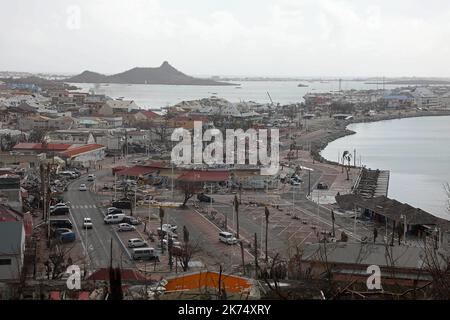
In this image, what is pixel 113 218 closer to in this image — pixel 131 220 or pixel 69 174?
pixel 131 220

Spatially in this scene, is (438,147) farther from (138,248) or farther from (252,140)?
(138,248)

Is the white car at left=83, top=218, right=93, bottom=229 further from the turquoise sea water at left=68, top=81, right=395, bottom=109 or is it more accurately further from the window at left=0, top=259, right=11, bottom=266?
the turquoise sea water at left=68, top=81, right=395, bottom=109

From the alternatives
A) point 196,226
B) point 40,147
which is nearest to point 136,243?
point 196,226

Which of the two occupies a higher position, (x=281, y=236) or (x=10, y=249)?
(x=10, y=249)

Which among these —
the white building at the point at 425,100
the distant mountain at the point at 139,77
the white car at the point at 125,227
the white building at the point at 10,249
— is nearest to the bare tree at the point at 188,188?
Answer: the white car at the point at 125,227
